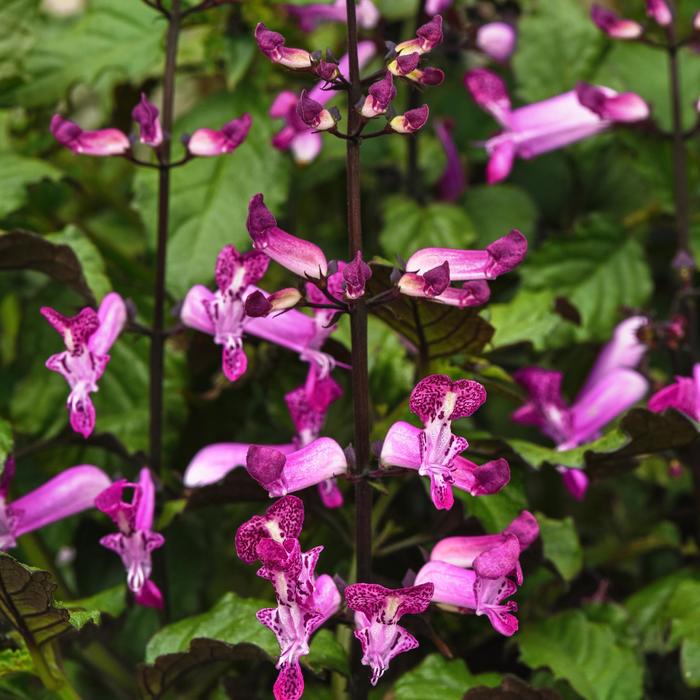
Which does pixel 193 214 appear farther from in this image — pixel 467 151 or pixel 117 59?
pixel 467 151

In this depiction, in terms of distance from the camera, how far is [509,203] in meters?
→ 1.25

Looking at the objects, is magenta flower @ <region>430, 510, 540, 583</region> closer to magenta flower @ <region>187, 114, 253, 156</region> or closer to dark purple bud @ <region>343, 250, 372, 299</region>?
dark purple bud @ <region>343, 250, 372, 299</region>

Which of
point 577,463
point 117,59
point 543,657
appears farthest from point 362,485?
point 117,59

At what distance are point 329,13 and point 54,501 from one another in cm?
65

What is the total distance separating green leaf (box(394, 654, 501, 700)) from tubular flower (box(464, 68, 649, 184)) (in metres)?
0.47

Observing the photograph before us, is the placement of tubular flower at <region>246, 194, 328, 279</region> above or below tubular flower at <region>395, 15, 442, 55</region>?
below

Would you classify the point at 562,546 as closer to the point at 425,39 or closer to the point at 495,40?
the point at 425,39

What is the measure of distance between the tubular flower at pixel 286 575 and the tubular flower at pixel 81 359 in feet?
0.58

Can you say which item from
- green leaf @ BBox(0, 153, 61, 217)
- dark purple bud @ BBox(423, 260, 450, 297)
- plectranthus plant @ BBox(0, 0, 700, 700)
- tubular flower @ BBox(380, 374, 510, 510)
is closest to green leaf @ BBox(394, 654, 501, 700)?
plectranthus plant @ BBox(0, 0, 700, 700)

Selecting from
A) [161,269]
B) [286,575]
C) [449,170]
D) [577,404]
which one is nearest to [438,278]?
[286,575]

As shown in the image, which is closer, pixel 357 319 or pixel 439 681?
pixel 357 319

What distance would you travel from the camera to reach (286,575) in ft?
2.05

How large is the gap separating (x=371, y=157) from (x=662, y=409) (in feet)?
1.74

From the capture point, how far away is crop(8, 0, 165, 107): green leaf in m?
1.13
